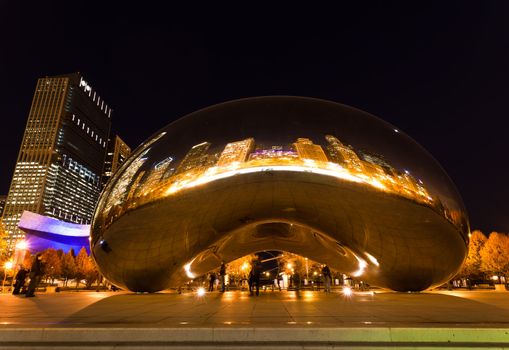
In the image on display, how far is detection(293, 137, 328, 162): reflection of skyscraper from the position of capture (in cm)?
677

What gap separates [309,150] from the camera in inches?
268

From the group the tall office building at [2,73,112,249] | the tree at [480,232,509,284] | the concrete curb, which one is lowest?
the concrete curb

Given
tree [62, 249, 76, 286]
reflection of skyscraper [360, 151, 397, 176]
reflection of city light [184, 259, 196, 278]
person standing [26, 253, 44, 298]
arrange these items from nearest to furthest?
1. reflection of skyscraper [360, 151, 397, 176]
2. reflection of city light [184, 259, 196, 278]
3. person standing [26, 253, 44, 298]
4. tree [62, 249, 76, 286]

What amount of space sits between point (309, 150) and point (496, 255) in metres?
44.5

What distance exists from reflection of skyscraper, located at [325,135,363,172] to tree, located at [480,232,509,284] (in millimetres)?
43370

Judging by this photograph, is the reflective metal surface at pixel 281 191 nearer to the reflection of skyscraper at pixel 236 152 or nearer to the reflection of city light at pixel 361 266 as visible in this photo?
the reflection of skyscraper at pixel 236 152

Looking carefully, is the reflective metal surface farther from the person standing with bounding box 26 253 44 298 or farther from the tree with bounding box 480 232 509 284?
the tree with bounding box 480 232 509 284

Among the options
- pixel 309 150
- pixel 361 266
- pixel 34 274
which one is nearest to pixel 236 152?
A: pixel 309 150

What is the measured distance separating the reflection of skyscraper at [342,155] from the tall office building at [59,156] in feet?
484

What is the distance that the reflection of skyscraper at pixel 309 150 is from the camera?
6770 mm

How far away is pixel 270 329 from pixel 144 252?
14.4ft

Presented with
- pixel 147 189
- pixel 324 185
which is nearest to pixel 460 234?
pixel 324 185

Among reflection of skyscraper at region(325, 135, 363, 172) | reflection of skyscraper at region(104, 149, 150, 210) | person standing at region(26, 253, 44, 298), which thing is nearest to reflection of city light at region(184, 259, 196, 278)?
reflection of skyscraper at region(104, 149, 150, 210)

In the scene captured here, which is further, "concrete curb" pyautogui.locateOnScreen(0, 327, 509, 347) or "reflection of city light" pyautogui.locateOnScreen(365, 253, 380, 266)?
"reflection of city light" pyautogui.locateOnScreen(365, 253, 380, 266)
